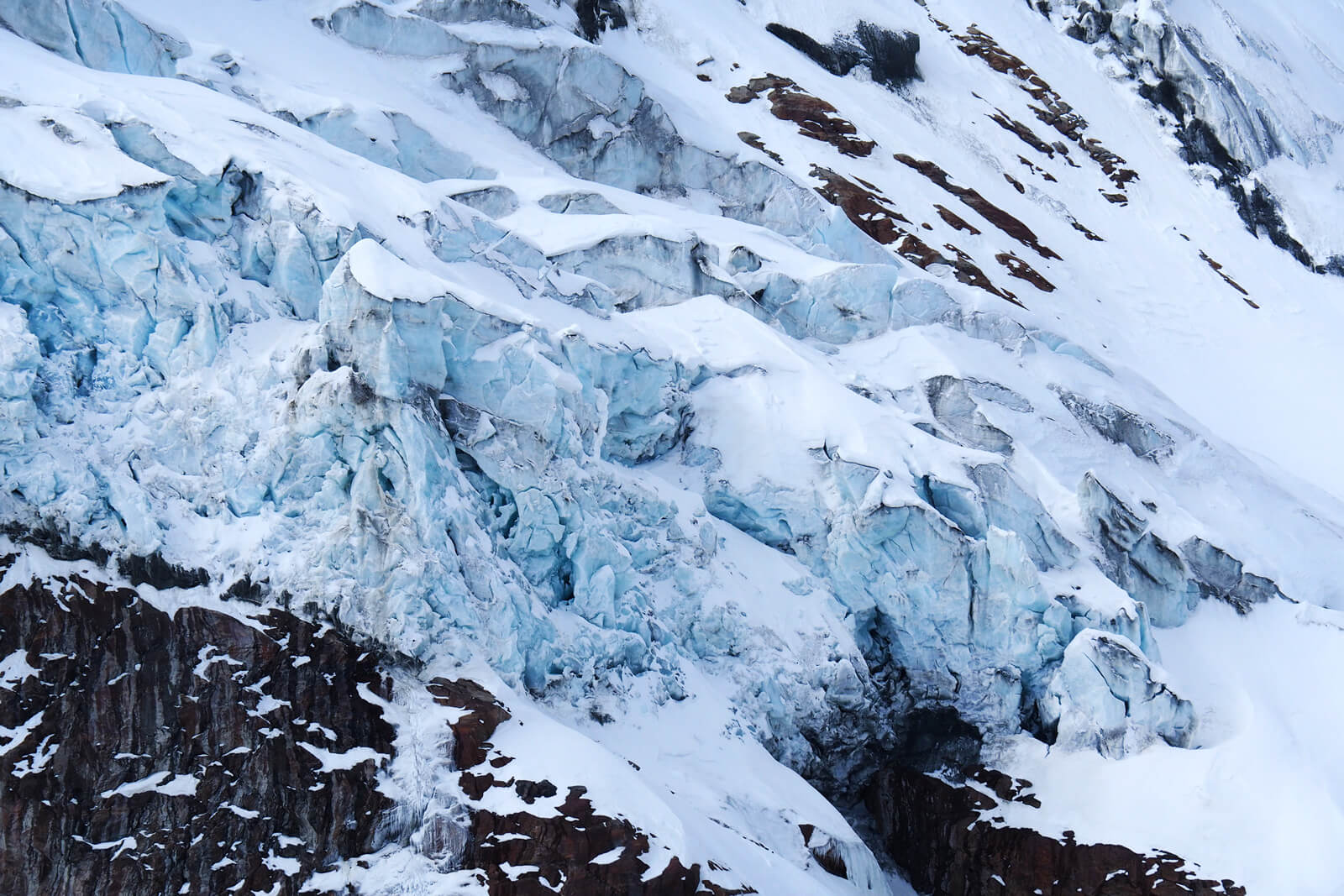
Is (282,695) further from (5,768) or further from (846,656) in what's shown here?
(846,656)

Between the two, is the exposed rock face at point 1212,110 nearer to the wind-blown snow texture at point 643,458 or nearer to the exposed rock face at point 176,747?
the wind-blown snow texture at point 643,458

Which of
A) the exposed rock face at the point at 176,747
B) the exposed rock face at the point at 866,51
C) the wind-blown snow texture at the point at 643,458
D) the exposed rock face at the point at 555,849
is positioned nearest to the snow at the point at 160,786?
the exposed rock face at the point at 176,747

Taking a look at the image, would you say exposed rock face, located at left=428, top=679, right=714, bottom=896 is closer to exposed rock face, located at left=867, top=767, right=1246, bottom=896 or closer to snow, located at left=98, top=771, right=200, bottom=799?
snow, located at left=98, top=771, right=200, bottom=799

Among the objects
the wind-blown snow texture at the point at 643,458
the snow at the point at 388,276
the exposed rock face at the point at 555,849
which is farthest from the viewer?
the snow at the point at 388,276

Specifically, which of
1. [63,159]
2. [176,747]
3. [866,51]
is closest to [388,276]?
[63,159]

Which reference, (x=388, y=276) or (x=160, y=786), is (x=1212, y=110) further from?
(x=160, y=786)

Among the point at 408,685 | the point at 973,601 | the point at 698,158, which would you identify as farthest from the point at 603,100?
the point at 408,685
